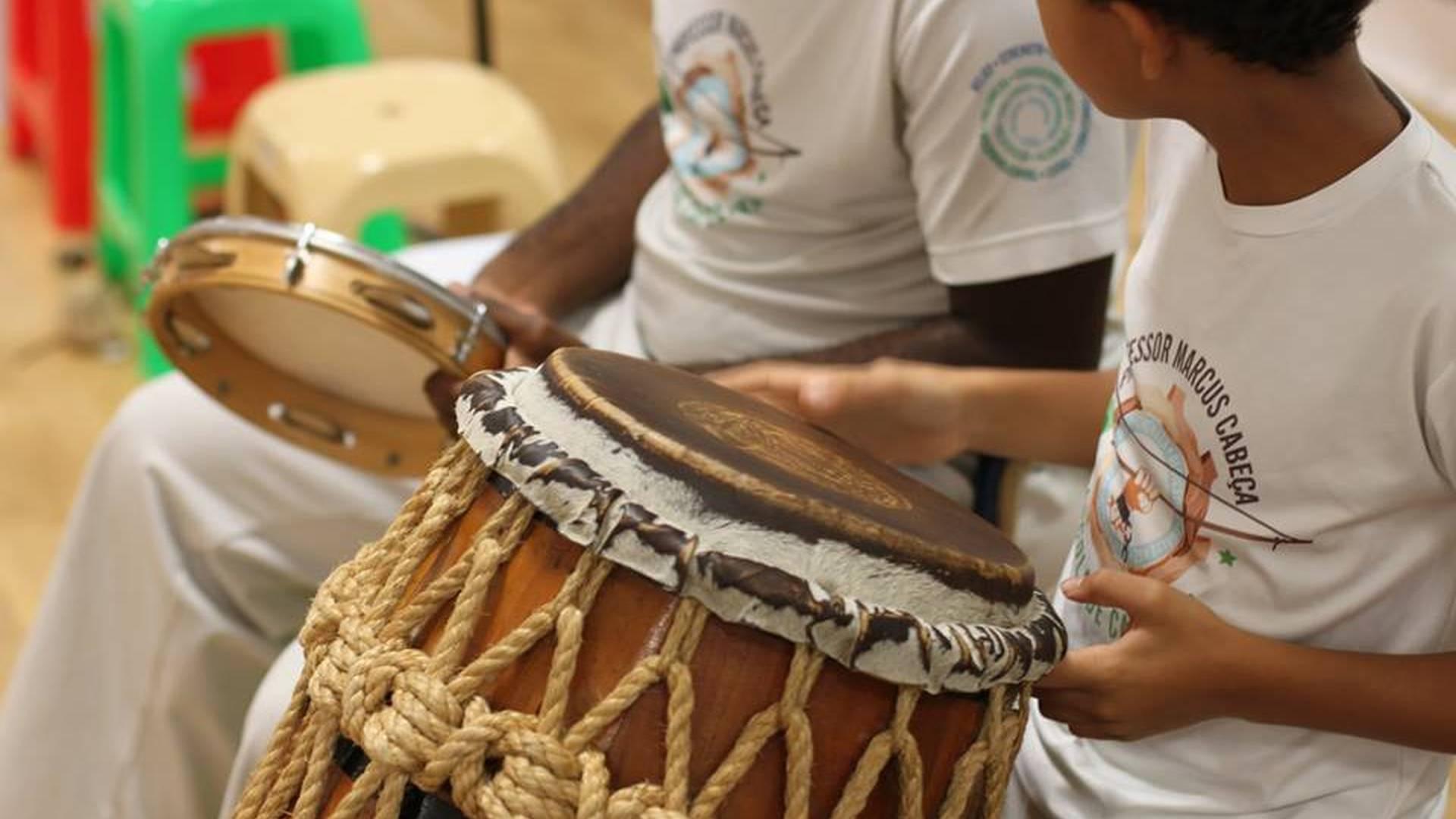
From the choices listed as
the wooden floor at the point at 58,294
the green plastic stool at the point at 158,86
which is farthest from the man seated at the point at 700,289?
the green plastic stool at the point at 158,86

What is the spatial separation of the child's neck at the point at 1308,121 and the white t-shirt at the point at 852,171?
1.03 ft

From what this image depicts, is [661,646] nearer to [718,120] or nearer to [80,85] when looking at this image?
[718,120]

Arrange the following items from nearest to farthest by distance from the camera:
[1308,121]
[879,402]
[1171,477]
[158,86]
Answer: [1308,121] → [1171,477] → [879,402] → [158,86]

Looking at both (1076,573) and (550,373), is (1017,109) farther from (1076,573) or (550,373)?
(550,373)

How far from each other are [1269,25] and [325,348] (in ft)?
2.64

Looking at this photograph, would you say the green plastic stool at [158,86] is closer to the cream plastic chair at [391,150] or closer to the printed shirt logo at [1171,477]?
the cream plastic chair at [391,150]

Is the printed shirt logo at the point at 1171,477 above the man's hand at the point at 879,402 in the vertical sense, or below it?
above

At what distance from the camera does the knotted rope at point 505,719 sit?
0.87 meters

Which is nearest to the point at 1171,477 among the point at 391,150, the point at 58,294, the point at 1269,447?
the point at 1269,447

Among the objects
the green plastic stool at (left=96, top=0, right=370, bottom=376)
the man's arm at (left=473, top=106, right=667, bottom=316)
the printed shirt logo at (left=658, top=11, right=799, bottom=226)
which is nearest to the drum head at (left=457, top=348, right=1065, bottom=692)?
the printed shirt logo at (left=658, top=11, right=799, bottom=226)

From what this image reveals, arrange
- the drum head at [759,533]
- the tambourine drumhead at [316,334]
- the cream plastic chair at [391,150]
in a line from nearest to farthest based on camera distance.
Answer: the drum head at [759,533]
the tambourine drumhead at [316,334]
the cream plastic chair at [391,150]

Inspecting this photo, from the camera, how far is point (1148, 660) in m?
1.02

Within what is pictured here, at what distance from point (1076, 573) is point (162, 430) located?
0.83 metres

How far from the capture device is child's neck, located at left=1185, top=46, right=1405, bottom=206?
993 mm
